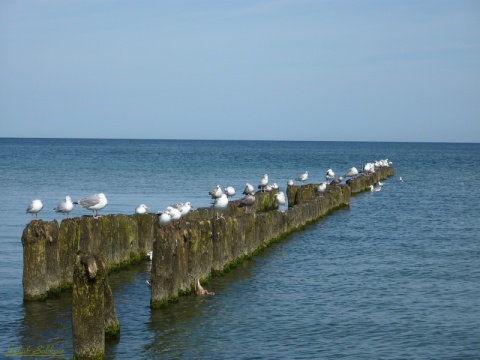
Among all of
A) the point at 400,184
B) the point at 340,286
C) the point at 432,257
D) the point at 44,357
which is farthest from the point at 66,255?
the point at 400,184

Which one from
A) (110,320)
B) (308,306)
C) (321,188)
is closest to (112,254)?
(308,306)

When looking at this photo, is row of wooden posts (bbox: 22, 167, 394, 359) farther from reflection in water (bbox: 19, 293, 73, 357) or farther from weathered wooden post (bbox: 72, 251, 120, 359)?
reflection in water (bbox: 19, 293, 73, 357)

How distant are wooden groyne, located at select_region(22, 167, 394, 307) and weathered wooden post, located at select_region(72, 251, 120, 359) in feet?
8.44

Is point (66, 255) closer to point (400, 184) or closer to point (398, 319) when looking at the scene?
point (398, 319)

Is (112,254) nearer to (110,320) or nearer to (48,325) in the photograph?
(48,325)

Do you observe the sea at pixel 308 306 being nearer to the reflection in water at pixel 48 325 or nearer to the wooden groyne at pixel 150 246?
the reflection in water at pixel 48 325

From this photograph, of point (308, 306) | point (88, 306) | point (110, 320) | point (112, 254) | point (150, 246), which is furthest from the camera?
point (150, 246)

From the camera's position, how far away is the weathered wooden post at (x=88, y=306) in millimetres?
10117

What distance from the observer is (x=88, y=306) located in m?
10.1

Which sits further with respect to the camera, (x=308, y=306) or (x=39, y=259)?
(x=308, y=306)

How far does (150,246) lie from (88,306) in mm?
8173

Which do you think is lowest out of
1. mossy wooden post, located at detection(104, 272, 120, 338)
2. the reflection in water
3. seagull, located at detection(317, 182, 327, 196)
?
the reflection in water

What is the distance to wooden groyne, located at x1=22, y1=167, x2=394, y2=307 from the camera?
13211 mm

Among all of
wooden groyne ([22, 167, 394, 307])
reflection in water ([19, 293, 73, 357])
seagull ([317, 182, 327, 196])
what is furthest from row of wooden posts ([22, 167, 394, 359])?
seagull ([317, 182, 327, 196])
